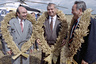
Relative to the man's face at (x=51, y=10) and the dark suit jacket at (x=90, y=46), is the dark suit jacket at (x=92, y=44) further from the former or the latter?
the man's face at (x=51, y=10)

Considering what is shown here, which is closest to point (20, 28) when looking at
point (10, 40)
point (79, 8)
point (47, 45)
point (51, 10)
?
point (10, 40)

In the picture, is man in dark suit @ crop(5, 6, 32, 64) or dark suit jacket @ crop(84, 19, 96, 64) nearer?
dark suit jacket @ crop(84, 19, 96, 64)

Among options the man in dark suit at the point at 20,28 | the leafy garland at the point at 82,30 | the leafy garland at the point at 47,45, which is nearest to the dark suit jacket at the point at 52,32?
the leafy garland at the point at 47,45

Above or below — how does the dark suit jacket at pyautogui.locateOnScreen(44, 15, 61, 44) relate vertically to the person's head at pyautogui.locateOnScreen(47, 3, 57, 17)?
below

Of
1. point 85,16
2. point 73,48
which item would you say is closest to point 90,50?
point 73,48

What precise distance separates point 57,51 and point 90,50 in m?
1.06

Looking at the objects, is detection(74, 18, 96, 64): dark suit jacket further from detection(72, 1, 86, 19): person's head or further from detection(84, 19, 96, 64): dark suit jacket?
detection(72, 1, 86, 19): person's head

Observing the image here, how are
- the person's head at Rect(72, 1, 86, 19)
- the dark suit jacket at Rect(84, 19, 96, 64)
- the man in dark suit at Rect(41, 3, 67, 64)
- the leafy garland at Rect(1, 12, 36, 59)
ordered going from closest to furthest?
the dark suit jacket at Rect(84, 19, 96, 64), the person's head at Rect(72, 1, 86, 19), the man in dark suit at Rect(41, 3, 67, 64), the leafy garland at Rect(1, 12, 36, 59)

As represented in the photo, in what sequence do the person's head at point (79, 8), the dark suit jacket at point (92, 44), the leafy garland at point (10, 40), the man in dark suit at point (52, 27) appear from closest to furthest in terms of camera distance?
the dark suit jacket at point (92, 44), the person's head at point (79, 8), the man in dark suit at point (52, 27), the leafy garland at point (10, 40)

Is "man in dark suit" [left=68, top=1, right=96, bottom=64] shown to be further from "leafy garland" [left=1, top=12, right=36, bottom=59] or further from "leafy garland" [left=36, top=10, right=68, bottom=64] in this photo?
"leafy garland" [left=1, top=12, right=36, bottom=59]

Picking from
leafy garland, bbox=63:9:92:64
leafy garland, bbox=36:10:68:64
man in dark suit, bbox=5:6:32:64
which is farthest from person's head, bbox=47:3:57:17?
leafy garland, bbox=63:9:92:64

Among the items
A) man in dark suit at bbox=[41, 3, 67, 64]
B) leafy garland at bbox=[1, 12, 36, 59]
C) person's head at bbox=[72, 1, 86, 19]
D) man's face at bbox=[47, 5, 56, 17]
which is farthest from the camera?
leafy garland at bbox=[1, 12, 36, 59]

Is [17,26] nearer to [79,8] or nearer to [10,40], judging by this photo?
[10,40]

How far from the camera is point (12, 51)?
2.68 m
